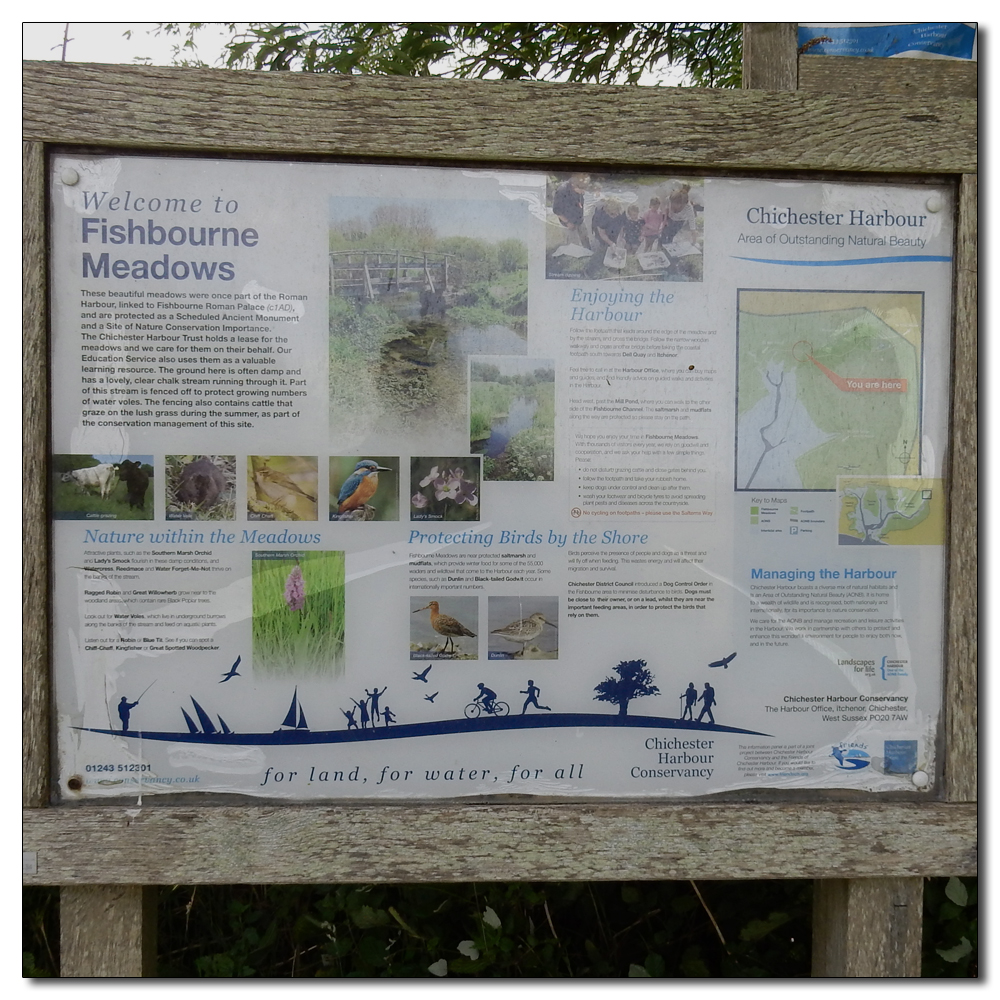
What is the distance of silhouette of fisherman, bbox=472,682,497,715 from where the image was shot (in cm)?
178

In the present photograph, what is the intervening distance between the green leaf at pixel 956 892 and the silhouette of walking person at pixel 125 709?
2181 mm

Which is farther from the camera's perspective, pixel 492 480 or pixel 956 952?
pixel 956 952

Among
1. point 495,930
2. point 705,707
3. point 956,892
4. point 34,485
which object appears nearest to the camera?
point 34,485

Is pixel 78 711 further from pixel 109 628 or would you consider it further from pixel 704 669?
pixel 704 669

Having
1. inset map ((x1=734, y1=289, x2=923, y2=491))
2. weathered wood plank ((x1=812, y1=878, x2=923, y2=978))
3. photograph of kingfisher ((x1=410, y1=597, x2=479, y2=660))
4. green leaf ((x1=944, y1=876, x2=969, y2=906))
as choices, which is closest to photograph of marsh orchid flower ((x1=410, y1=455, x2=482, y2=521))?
photograph of kingfisher ((x1=410, y1=597, x2=479, y2=660))

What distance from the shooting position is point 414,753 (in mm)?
1769

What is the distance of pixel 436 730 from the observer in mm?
1769

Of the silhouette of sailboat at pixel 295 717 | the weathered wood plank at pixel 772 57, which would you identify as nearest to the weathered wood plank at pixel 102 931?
the silhouette of sailboat at pixel 295 717

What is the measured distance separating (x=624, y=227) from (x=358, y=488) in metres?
0.85

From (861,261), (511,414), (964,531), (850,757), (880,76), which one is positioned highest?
(880,76)

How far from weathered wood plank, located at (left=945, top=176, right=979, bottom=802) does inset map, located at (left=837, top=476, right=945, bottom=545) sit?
4 centimetres

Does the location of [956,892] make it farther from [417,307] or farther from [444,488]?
[417,307]

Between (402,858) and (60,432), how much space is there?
4.01 feet

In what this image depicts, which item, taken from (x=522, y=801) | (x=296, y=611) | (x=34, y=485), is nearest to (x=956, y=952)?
(x=522, y=801)
